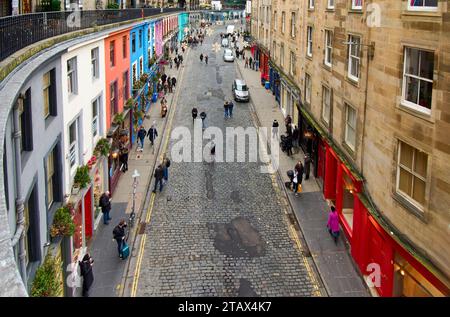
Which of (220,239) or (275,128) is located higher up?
(275,128)

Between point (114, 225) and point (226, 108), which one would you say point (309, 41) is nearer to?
point (226, 108)

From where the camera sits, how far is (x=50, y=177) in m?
15.2

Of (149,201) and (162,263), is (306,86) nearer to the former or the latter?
(149,201)

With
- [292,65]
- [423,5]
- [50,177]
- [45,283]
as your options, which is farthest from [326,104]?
[45,283]

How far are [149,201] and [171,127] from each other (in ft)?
49.5

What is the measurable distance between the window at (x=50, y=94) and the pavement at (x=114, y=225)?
5.73m

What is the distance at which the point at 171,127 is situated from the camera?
3869 centimetres

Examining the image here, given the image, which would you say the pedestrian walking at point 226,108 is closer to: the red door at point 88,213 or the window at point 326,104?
the window at point 326,104

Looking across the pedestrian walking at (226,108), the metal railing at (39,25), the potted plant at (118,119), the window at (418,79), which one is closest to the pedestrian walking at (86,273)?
the metal railing at (39,25)

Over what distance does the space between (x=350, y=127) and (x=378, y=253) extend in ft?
19.9

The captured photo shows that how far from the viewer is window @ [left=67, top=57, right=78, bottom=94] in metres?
17.9

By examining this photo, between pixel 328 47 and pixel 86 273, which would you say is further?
pixel 328 47

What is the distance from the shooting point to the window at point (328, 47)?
80.3 feet

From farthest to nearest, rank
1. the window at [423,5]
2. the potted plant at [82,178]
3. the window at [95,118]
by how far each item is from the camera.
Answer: the window at [95,118] → the potted plant at [82,178] → the window at [423,5]
